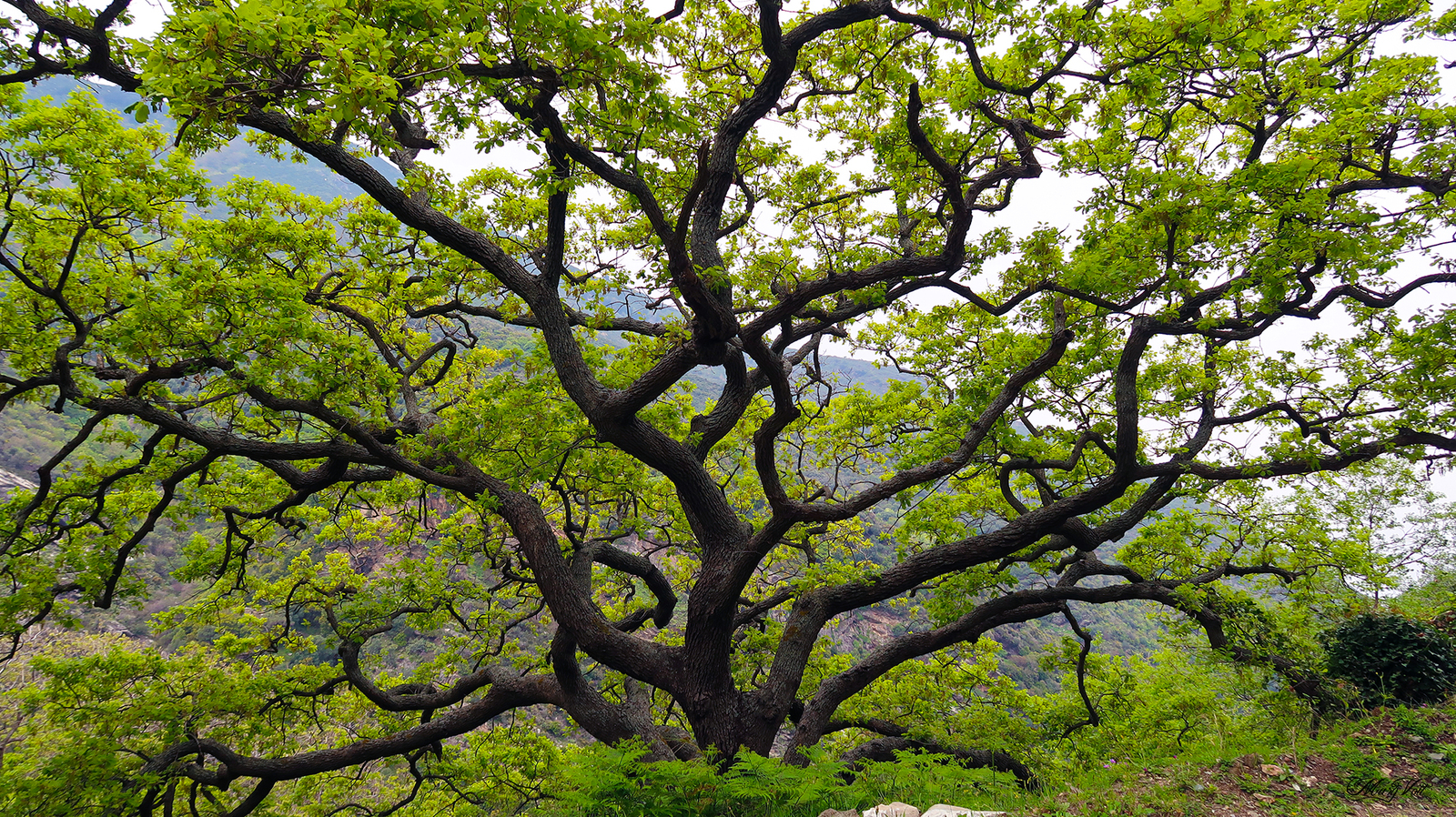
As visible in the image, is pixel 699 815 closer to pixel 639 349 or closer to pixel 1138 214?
pixel 639 349

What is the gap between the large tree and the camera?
6.66 m

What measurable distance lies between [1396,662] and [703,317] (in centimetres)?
917

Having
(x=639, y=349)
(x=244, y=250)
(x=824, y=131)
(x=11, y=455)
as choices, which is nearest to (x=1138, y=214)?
(x=824, y=131)

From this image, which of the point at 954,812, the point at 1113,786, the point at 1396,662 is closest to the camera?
the point at 954,812

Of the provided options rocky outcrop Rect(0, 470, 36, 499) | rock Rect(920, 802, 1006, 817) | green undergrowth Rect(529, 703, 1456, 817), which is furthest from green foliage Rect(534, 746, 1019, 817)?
rocky outcrop Rect(0, 470, 36, 499)

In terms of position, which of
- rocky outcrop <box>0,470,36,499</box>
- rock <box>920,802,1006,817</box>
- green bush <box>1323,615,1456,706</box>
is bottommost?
rock <box>920,802,1006,817</box>

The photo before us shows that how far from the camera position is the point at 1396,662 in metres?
7.13

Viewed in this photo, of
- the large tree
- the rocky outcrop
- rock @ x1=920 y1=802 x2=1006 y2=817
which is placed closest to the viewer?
rock @ x1=920 y1=802 x2=1006 y2=817

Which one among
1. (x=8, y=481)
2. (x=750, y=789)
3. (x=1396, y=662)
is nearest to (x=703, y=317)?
(x=750, y=789)

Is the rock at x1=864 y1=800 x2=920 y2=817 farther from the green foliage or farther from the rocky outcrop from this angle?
the rocky outcrop

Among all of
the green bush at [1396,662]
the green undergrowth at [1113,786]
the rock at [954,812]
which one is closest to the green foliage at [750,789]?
the green undergrowth at [1113,786]

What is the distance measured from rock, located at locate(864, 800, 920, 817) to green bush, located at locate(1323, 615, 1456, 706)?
6.54 meters

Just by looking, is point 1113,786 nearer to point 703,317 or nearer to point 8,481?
point 703,317

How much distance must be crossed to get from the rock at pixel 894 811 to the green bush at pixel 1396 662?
654cm
